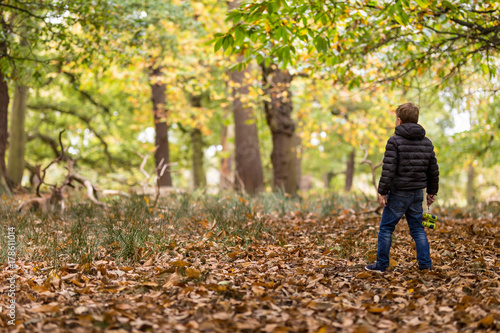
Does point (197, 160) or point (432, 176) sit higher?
point (197, 160)

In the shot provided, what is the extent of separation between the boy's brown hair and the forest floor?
1.66 meters

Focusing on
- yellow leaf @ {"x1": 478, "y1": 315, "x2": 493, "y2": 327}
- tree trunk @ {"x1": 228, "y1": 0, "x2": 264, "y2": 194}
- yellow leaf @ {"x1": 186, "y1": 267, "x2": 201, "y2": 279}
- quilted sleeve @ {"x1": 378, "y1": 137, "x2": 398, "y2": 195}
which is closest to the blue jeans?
quilted sleeve @ {"x1": 378, "y1": 137, "x2": 398, "y2": 195}

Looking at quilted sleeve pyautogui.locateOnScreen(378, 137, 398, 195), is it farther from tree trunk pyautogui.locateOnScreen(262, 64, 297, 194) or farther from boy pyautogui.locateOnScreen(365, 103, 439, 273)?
tree trunk pyautogui.locateOnScreen(262, 64, 297, 194)

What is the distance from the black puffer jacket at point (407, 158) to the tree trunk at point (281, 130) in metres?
7.44

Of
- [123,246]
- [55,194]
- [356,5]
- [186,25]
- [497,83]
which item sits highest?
[186,25]

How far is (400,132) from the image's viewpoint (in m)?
4.52

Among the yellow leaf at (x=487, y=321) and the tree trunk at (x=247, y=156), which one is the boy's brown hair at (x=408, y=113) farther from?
the tree trunk at (x=247, y=156)

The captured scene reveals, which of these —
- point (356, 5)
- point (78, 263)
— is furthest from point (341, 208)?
point (78, 263)

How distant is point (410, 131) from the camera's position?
4492 mm

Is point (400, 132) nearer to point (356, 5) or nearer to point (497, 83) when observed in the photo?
point (356, 5)

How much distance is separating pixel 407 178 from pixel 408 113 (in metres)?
0.71

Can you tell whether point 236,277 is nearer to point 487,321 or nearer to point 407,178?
point 407,178

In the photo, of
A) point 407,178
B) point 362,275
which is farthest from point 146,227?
point 407,178

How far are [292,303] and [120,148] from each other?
19.3 metres
